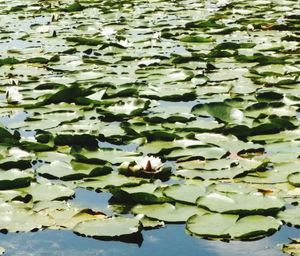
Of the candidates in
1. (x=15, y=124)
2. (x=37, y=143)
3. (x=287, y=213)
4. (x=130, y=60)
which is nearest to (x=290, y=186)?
(x=287, y=213)

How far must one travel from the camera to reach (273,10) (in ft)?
18.6

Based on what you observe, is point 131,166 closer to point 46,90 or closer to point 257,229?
point 257,229

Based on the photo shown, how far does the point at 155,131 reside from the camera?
237cm

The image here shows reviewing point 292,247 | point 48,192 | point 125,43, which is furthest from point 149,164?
point 125,43

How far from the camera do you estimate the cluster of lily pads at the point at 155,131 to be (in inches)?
70.2

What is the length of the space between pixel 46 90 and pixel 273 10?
3.12 meters

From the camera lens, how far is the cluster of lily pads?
178 cm

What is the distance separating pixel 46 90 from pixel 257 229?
1.75 meters

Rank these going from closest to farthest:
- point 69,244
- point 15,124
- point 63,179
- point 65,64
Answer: point 69,244 < point 63,179 < point 15,124 < point 65,64

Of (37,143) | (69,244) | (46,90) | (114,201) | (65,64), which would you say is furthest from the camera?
(65,64)

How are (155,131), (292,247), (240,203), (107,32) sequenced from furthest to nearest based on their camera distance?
(107,32) → (155,131) → (240,203) → (292,247)

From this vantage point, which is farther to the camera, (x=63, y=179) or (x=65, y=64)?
(x=65, y=64)

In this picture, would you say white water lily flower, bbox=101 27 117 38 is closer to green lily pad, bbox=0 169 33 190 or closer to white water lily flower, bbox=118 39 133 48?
white water lily flower, bbox=118 39 133 48

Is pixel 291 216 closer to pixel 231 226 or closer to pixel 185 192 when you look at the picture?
pixel 231 226
